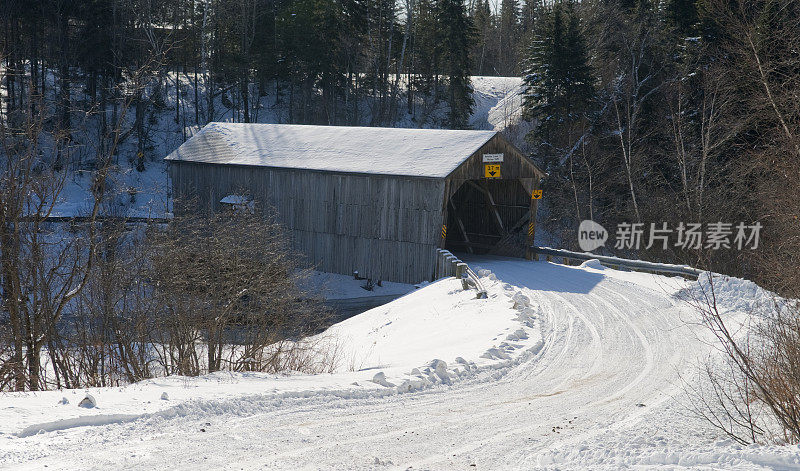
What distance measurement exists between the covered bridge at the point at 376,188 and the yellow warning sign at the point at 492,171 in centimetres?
3

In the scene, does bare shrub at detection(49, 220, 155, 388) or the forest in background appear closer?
bare shrub at detection(49, 220, 155, 388)

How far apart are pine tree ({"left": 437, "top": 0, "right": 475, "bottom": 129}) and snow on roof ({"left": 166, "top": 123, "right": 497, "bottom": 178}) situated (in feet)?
58.4

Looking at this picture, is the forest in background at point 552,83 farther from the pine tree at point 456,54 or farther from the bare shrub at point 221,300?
the bare shrub at point 221,300

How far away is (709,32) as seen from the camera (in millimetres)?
28469

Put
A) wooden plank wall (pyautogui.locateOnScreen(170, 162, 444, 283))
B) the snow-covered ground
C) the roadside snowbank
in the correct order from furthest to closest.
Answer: wooden plank wall (pyautogui.locateOnScreen(170, 162, 444, 283)) < the roadside snowbank < the snow-covered ground

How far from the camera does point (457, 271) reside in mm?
17578

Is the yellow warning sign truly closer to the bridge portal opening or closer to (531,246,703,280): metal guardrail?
the bridge portal opening

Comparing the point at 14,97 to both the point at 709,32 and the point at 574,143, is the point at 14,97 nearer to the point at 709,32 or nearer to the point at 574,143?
the point at 574,143

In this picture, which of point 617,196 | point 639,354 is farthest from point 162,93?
point 639,354

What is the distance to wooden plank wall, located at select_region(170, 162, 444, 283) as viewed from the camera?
19.6 metres

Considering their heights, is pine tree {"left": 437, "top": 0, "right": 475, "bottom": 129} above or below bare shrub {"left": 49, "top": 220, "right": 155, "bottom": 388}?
above

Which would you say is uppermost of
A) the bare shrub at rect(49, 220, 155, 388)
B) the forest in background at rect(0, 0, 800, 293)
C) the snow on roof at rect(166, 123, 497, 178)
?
the forest in background at rect(0, 0, 800, 293)

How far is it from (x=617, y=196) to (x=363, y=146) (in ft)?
49.3

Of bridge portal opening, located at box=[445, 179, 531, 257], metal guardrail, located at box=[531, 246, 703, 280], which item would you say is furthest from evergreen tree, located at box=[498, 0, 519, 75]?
metal guardrail, located at box=[531, 246, 703, 280]
